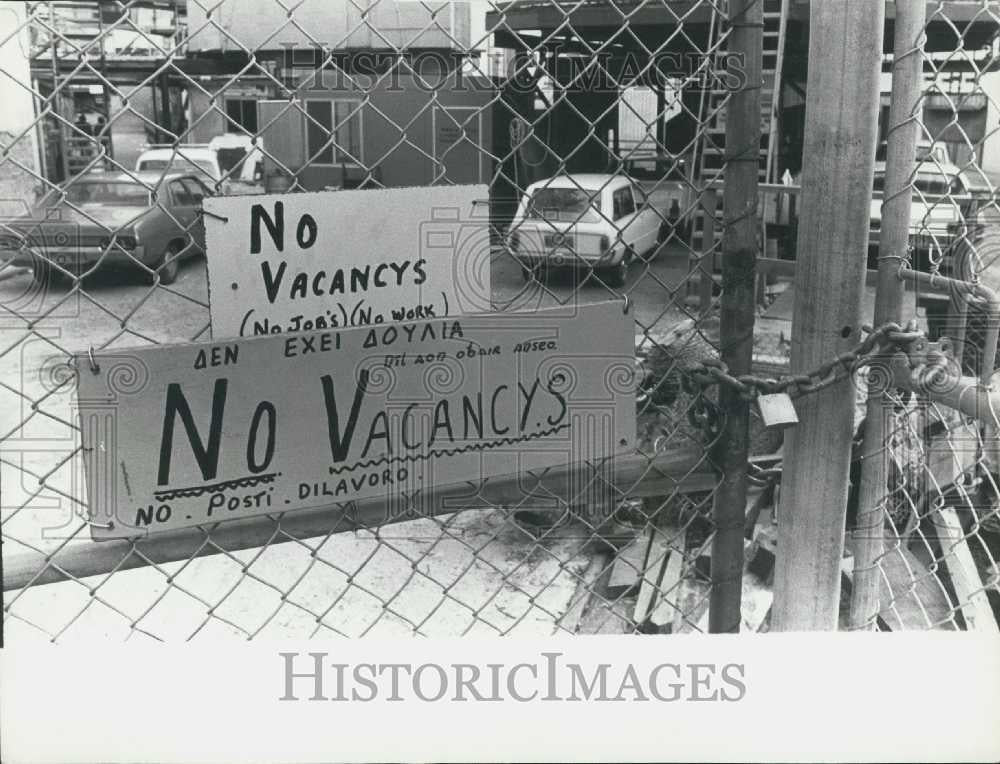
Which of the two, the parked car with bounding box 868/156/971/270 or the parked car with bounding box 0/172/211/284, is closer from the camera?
the parked car with bounding box 0/172/211/284

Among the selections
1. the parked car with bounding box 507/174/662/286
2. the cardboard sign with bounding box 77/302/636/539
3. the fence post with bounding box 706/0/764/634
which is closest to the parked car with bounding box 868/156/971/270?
the fence post with bounding box 706/0/764/634

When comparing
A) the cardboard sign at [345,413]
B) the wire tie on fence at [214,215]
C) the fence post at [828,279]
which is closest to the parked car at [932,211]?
the fence post at [828,279]

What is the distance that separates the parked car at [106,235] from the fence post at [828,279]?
3.19 ft

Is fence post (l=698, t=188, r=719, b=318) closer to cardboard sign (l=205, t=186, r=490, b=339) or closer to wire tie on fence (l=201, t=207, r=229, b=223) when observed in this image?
cardboard sign (l=205, t=186, r=490, b=339)

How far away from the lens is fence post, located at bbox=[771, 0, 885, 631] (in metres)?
1.45

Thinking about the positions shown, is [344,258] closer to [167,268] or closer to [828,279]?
[167,268]

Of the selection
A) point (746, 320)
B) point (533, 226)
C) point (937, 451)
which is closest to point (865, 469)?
point (746, 320)

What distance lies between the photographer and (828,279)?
1517 mm

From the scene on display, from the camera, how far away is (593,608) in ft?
13.5

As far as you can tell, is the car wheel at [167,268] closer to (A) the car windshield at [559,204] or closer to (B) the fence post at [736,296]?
(A) the car windshield at [559,204]

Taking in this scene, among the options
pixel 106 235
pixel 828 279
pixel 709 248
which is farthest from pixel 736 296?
pixel 106 235

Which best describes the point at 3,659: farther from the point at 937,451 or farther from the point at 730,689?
the point at 937,451

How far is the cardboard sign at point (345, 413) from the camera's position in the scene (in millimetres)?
1329

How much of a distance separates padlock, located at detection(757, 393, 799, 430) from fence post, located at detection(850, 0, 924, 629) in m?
0.21
